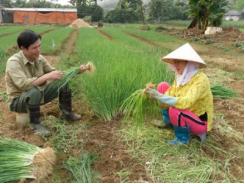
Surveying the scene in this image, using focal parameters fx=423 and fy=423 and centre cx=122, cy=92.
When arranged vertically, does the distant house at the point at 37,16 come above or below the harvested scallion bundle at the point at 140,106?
below

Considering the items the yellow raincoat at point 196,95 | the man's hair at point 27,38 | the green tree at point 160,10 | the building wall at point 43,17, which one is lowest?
the building wall at point 43,17

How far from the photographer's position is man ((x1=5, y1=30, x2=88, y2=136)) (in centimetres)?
360

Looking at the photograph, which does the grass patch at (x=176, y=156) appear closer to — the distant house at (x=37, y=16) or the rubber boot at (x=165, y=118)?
the rubber boot at (x=165, y=118)

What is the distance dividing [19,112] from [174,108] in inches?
58.8

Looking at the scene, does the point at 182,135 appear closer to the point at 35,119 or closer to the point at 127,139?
the point at 127,139

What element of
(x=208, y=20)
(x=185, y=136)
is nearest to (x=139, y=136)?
(x=185, y=136)

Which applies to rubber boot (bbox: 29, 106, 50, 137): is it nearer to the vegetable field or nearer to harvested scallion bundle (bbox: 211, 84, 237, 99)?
the vegetable field

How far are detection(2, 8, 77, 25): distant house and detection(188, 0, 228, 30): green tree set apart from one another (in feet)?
91.7

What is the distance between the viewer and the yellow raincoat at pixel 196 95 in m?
3.04

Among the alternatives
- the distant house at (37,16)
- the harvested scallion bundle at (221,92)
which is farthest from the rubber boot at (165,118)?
the distant house at (37,16)

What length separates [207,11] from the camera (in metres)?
20.1

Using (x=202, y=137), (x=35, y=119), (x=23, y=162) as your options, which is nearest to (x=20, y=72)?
(x=35, y=119)

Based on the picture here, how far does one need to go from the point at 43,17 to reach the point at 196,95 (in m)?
45.7

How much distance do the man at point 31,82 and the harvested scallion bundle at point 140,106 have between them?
2.10ft
